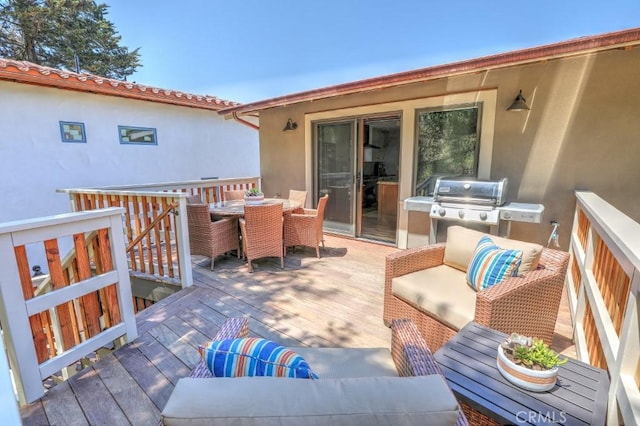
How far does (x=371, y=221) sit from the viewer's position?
19.6ft

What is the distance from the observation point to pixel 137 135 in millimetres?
6023

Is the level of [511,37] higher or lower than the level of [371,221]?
higher

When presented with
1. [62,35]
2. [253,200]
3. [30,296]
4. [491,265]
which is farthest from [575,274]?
[62,35]

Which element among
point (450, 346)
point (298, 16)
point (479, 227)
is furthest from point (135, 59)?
point (450, 346)

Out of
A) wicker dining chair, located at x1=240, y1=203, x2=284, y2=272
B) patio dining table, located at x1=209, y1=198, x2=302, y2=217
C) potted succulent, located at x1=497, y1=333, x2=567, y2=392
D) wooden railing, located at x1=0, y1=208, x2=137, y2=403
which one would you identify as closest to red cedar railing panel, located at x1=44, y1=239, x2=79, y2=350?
wooden railing, located at x1=0, y1=208, x2=137, y2=403

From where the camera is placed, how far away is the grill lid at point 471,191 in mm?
3203

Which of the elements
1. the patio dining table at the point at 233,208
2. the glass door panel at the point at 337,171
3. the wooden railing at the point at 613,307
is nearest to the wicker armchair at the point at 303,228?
the patio dining table at the point at 233,208

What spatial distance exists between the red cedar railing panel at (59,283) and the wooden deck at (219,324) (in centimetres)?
25

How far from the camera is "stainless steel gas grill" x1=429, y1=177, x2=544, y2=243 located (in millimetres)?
3136

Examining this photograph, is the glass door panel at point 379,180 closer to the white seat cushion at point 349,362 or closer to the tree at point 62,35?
the white seat cushion at point 349,362

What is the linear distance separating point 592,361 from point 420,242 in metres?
2.67

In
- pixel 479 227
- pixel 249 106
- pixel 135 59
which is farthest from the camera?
pixel 135 59

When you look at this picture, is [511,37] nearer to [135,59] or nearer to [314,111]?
[314,111]

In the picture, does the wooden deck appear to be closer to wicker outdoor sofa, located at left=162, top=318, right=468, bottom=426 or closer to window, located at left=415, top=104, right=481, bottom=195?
wicker outdoor sofa, located at left=162, top=318, right=468, bottom=426
